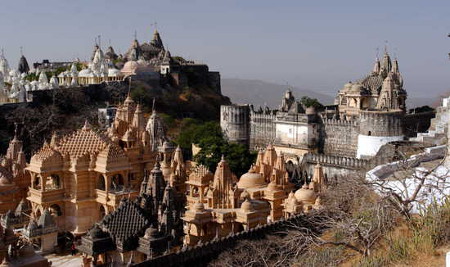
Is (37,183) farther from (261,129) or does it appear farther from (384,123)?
(261,129)

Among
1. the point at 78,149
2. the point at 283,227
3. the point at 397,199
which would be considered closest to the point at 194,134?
the point at 78,149

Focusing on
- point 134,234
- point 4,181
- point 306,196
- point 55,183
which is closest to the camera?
point 134,234

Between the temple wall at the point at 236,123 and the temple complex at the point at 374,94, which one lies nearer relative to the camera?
the temple complex at the point at 374,94

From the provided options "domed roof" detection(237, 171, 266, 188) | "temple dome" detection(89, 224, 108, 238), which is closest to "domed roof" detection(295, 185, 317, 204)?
"domed roof" detection(237, 171, 266, 188)

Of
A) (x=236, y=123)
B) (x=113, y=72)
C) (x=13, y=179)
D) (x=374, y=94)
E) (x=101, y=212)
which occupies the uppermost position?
(x=113, y=72)

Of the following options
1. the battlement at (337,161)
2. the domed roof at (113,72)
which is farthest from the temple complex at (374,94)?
the domed roof at (113,72)

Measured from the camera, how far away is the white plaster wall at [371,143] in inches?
1324

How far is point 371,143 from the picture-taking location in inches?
1337

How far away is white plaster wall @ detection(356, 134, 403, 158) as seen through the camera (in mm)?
33625

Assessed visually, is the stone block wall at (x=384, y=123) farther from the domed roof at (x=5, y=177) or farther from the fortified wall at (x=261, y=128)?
the domed roof at (x=5, y=177)

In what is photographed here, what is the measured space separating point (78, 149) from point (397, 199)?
12.7 meters

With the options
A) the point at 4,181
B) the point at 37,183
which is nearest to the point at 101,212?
the point at 37,183

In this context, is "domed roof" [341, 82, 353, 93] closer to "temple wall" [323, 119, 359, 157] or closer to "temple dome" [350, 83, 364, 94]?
"temple dome" [350, 83, 364, 94]

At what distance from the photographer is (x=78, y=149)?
1969cm
